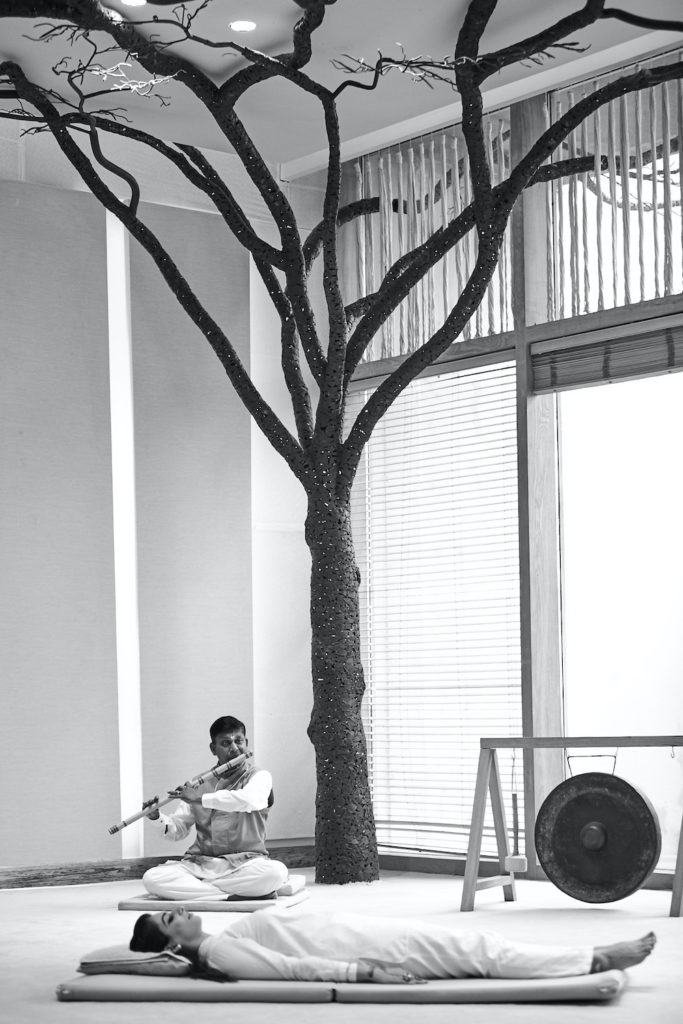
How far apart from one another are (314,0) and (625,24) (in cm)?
145

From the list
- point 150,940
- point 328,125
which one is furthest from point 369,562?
point 150,940

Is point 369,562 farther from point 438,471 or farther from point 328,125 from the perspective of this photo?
point 328,125

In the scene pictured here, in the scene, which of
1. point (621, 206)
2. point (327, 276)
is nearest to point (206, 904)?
point (327, 276)

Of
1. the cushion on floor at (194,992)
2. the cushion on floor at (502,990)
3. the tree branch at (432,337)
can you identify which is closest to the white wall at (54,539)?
the tree branch at (432,337)

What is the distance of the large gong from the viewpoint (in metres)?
5.63

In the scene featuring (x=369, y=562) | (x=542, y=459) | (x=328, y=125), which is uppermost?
(x=328, y=125)

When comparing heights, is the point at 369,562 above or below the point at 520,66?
below

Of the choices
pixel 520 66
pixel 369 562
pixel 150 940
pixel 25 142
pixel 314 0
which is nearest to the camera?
pixel 150 940

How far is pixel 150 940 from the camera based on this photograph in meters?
4.22

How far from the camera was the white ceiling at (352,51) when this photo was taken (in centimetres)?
618

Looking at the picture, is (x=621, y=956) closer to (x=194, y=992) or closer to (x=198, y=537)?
(x=194, y=992)

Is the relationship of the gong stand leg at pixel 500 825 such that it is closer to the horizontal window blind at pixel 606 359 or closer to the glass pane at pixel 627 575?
the glass pane at pixel 627 575

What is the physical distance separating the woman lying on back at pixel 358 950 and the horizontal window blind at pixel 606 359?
10.6ft

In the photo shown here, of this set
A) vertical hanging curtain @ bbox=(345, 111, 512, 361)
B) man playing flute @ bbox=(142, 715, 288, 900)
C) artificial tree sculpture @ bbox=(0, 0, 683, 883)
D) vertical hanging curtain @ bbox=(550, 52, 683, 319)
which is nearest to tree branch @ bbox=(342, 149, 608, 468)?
artificial tree sculpture @ bbox=(0, 0, 683, 883)
